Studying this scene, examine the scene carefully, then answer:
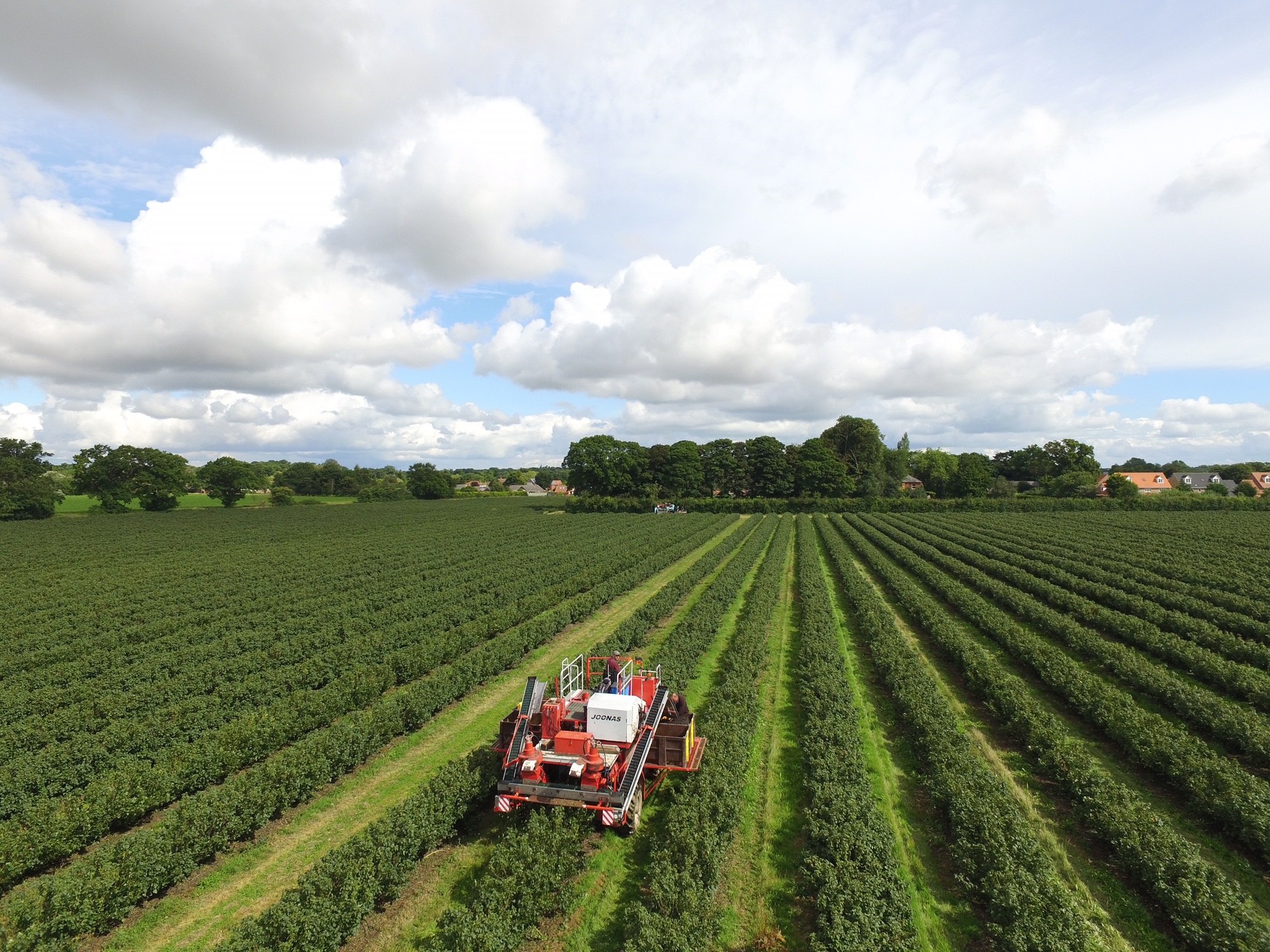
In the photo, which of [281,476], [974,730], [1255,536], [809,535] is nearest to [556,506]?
[809,535]

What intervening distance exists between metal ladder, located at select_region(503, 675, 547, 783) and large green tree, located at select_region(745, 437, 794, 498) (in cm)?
9378

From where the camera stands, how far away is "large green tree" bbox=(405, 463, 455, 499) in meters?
133

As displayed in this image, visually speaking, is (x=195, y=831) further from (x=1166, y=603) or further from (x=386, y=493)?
(x=386, y=493)

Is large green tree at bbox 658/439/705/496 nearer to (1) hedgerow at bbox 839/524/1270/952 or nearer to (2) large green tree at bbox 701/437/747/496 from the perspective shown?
(2) large green tree at bbox 701/437/747/496

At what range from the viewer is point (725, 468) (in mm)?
105562

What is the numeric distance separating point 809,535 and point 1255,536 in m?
34.6

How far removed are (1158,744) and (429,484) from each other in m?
134

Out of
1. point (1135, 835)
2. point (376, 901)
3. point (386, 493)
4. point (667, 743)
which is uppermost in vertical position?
point (386, 493)

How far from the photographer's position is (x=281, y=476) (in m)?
166

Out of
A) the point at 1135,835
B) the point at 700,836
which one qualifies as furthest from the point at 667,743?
the point at 1135,835

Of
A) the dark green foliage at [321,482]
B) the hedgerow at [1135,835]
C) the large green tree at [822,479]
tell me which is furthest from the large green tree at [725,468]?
the dark green foliage at [321,482]

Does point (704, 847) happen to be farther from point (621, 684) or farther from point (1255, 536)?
point (1255, 536)

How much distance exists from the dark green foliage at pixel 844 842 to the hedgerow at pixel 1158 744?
5323 millimetres

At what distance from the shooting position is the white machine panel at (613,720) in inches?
391
